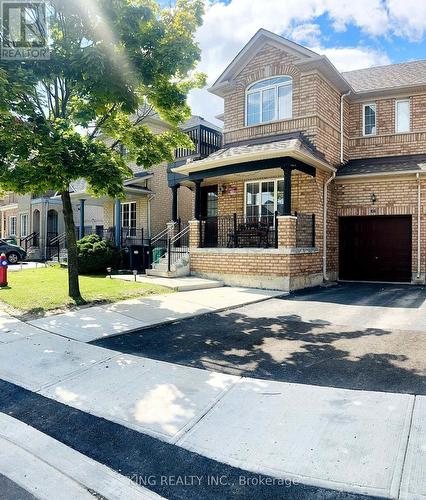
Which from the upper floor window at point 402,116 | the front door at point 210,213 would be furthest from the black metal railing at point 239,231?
the upper floor window at point 402,116

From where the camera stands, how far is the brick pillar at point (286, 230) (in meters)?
11.3

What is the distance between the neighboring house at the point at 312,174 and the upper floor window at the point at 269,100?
40 millimetres

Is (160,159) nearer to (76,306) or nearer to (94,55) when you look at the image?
(94,55)

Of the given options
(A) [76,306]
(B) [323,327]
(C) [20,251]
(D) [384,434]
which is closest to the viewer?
(D) [384,434]

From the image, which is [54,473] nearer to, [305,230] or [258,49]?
[305,230]

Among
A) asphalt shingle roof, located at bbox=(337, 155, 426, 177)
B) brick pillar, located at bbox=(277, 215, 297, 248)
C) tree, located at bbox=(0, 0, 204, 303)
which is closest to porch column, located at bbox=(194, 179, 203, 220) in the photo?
brick pillar, located at bbox=(277, 215, 297, 248)

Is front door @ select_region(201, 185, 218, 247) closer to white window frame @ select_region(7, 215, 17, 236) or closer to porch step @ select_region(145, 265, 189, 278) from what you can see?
porch step @ select_region(145, 265, 189, 278)

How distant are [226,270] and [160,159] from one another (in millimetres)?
4247

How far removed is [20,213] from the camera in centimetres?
2841

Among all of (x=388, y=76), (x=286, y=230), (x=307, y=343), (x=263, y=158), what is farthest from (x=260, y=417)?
(x=388, y=76)

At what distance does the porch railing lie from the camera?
40.0 ft

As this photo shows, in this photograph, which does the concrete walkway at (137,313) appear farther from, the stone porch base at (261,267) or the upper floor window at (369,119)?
the upper floor window at (369,119)

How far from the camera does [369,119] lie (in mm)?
14953

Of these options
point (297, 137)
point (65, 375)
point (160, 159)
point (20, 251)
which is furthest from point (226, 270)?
point (20, 251)
